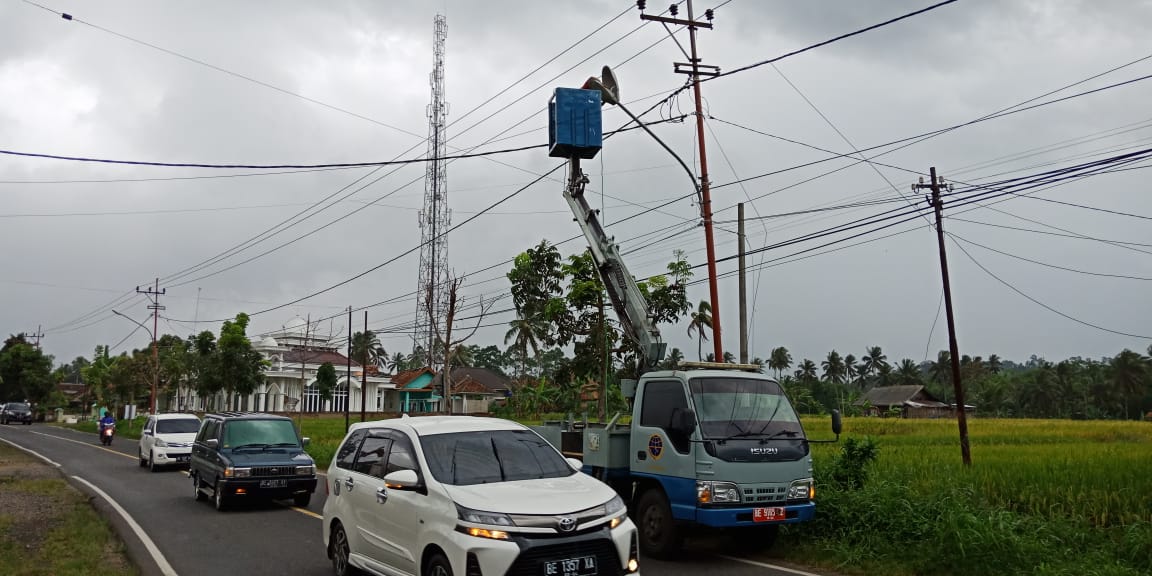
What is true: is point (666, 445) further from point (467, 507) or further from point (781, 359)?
point (781, 359)

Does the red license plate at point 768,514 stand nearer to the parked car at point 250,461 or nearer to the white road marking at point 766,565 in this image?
the white road marking at point 766,565

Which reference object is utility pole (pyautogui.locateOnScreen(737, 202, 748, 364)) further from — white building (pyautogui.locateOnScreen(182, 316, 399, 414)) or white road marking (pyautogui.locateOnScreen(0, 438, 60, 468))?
white building (pyautogui.locateOnScreen(182, 316, 399, 414))

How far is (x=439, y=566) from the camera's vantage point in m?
6.46

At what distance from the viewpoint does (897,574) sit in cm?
902

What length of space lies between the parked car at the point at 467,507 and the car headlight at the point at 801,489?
130 inches

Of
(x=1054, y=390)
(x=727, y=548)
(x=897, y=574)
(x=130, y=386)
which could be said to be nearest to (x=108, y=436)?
(x=130, y=386)

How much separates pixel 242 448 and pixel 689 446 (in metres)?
9.76

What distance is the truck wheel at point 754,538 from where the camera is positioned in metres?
10.4

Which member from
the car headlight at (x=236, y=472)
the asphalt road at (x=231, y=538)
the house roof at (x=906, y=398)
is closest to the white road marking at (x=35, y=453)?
the asphalt road at (x=231, y=538)

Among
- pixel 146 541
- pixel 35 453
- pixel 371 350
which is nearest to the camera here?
pixel 146 541

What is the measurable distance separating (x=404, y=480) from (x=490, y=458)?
92 cm

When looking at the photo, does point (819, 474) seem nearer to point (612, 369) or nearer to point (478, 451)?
point (478, 451)

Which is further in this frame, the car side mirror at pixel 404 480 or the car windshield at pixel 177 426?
the car windshield at pixel 177 426

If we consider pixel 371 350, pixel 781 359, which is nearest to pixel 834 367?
pixel 781 359
